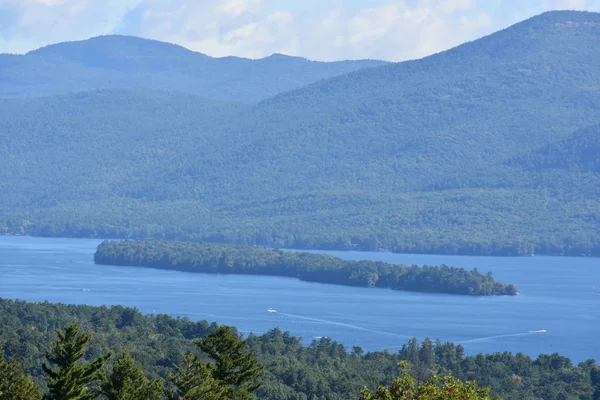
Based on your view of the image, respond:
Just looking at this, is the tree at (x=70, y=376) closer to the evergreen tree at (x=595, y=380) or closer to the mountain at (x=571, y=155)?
the evergreen tree at (x=595, y=380)

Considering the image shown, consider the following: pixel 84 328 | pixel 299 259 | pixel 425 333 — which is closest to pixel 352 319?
pixel 425 333

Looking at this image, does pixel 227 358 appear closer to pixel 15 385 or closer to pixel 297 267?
pixel 15 385

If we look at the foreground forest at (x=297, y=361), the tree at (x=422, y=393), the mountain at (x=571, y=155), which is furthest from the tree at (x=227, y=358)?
the mountain at (x=571, y=155)

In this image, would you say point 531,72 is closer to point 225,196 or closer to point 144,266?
point 225,196

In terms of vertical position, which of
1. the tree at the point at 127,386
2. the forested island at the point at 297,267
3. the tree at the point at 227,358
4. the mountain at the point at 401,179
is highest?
the mountain at the point at 401,179

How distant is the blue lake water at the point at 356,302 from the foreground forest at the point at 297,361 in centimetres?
1083

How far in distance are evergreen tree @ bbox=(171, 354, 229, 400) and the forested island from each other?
2919 inches

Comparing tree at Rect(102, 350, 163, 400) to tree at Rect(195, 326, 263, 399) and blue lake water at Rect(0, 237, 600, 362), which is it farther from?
blue lake water at Rect(0, 237, 600, 362)

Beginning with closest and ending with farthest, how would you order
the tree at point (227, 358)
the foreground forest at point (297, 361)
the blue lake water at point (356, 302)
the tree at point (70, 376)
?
the tree at point (70, 376) < the tree at point (227, 358) < the foreground forest at point (297, 361) < the blue lake water at point (356, 302)

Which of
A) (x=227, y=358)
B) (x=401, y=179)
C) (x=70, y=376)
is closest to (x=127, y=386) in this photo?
(x=70, y=376)

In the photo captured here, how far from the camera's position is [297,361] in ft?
175

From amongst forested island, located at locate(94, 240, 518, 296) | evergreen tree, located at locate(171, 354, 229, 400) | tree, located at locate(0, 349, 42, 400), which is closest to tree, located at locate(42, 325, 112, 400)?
tree, located at locate(0, 349, 42, 400)

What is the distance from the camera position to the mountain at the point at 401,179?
149 m

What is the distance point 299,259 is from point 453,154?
55.5 m
